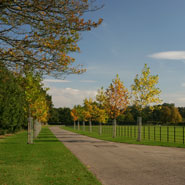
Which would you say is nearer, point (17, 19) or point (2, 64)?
point (17, 19)

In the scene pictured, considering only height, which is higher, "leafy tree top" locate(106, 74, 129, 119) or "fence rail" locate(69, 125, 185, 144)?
"leafy tree top" locate(106, 74, 129, 119)

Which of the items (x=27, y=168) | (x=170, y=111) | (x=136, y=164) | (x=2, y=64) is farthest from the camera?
(x=170, y=111)

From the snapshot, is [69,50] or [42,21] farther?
[69,50]

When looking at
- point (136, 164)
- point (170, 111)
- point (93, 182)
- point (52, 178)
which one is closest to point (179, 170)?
point (136, 164)

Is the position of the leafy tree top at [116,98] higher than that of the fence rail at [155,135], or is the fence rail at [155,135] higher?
the leafy tree top at [116,98]

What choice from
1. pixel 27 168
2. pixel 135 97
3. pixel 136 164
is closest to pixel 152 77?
pixel 135 97

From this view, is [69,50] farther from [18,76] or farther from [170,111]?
[170,111]

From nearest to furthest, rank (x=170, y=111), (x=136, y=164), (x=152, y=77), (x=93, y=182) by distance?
(x=93, y=182), (x=136, y=164), (x=152, y=77), (x=170, y=111)

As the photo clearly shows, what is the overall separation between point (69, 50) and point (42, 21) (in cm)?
138

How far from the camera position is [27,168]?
1098cm

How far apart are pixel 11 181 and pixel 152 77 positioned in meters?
21.5

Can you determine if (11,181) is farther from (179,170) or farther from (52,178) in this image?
(179,170)

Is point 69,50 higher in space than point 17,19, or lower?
lower

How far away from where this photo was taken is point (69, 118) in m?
139
